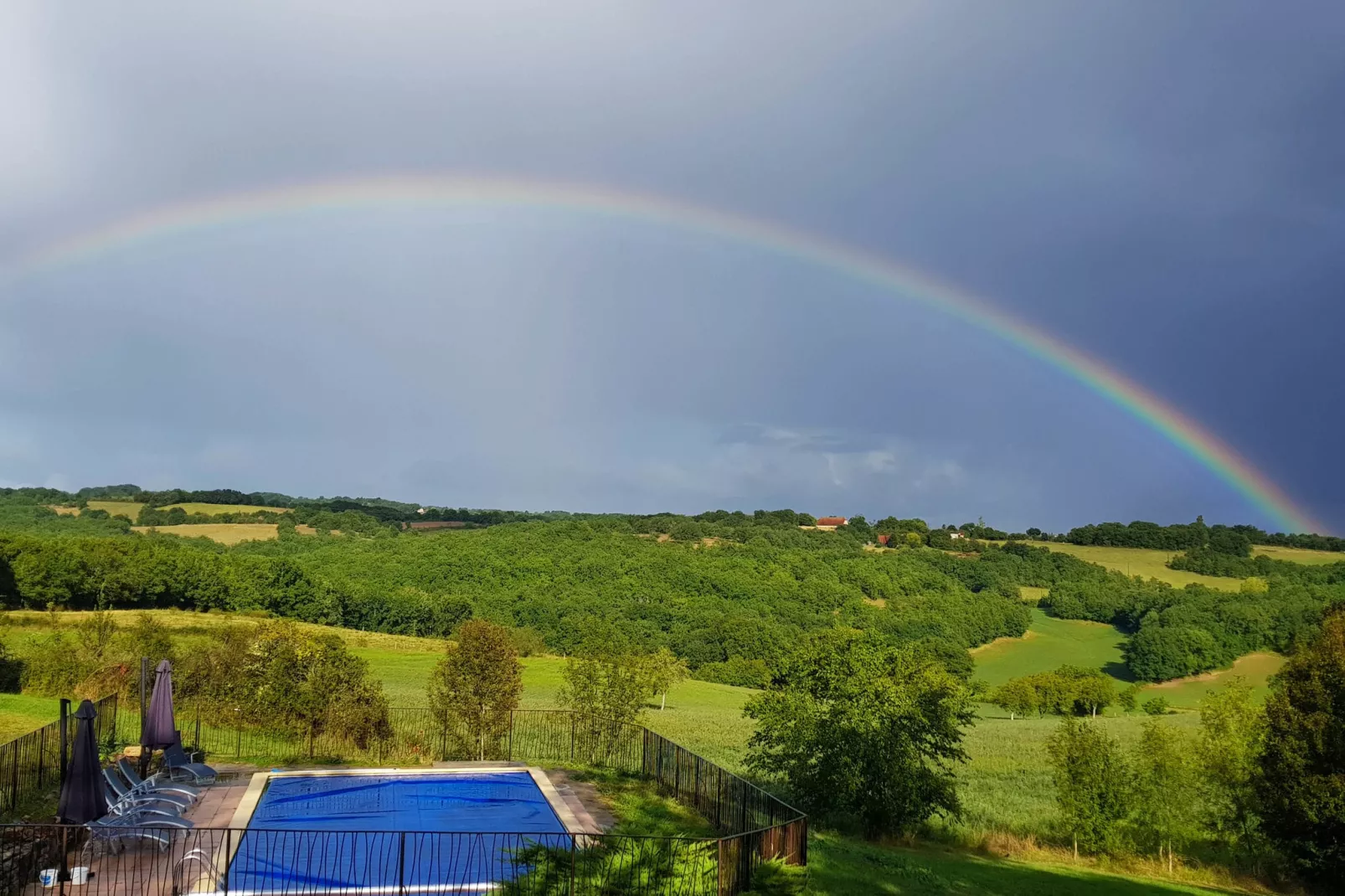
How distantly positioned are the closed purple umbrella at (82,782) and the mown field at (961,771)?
9.33 meters

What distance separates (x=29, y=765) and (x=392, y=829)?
6645 millimetres

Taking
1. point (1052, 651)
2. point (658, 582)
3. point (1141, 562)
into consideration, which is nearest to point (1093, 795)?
point (1052, 651)

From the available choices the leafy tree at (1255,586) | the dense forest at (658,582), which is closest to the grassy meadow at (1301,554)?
the dense forest at (658,582)

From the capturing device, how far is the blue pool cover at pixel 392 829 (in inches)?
521

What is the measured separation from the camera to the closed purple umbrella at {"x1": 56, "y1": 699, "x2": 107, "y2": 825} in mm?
11773

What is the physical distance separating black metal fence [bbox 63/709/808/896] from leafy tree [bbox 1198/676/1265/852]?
12.6m

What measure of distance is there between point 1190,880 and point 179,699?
24.0 meters

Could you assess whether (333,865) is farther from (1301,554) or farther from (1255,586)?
(1301,554)

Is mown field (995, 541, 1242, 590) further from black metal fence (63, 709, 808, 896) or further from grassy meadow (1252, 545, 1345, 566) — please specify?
black metal fence (63, 709, 808, 896)

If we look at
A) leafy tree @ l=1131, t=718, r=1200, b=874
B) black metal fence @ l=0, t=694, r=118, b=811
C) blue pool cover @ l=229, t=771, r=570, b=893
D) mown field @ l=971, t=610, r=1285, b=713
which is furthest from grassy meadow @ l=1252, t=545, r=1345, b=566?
black metal fence @ l=0, t=694, r=118, b=811

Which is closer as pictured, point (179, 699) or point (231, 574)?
point (179, 699)

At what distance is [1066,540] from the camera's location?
147875mm

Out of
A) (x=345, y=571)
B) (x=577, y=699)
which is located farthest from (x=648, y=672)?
(x=345, y=571)

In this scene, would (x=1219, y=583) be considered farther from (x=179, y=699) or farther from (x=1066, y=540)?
(x=179, y=699)
